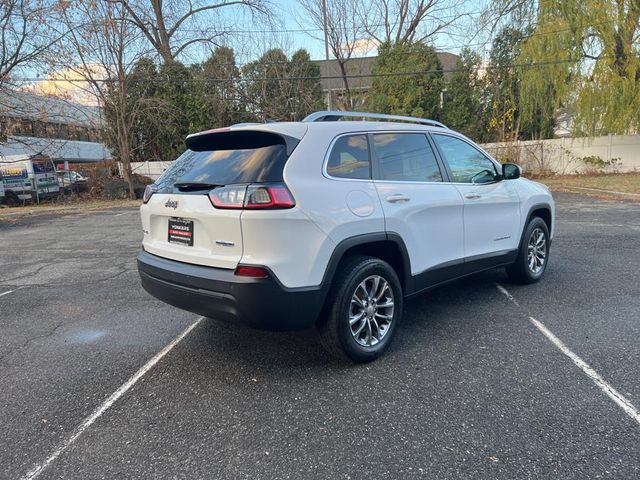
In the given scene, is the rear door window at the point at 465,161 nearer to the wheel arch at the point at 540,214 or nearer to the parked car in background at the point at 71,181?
the wheel arch at the point at 540,214

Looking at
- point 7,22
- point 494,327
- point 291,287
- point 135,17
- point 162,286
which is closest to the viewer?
point 291,287

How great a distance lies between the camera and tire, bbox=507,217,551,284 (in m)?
5.13

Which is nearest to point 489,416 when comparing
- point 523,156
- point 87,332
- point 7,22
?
point 87,332

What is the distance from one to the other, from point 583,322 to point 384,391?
7.38 ft

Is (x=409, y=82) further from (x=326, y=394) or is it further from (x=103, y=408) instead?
(x=103, y=408)

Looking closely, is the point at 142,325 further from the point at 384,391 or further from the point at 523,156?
the point at 523,156

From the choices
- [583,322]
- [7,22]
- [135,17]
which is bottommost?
[583,322]

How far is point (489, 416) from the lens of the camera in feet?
8.98

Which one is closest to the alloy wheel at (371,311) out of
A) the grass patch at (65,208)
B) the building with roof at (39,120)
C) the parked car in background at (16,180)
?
the grass patch at (65,208)

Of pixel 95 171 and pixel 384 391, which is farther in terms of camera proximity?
pixel 95 171

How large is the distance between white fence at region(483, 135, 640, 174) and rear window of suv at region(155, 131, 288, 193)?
2064 centimetres

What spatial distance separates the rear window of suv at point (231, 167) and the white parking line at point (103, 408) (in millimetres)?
1345

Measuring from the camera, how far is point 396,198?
357cm

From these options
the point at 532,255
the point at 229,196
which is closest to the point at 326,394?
the point at 229,196
